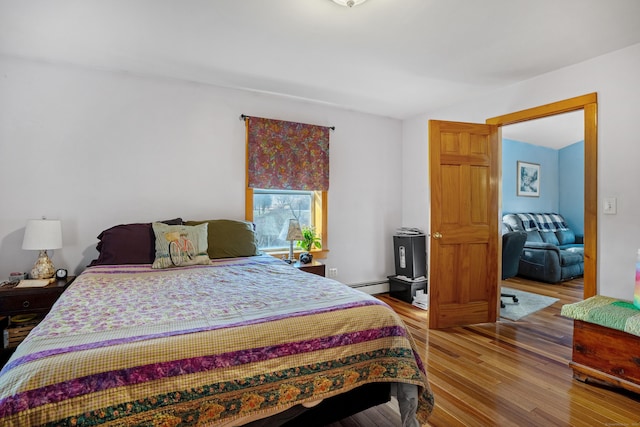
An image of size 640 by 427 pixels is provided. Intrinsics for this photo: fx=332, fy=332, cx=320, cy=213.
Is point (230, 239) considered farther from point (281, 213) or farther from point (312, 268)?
point (281, 213)

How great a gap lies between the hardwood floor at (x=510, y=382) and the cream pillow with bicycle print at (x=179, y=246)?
169 centimetres

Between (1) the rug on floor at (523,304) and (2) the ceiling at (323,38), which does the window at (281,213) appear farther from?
(1) the rug on floor at (523,304)

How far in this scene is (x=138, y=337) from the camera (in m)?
1.27

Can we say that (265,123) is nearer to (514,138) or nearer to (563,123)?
(514,138)

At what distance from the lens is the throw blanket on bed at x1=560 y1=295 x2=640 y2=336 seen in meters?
2.10

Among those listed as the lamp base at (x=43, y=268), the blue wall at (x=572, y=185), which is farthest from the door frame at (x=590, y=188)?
the blue wall at (x=572, y=185)

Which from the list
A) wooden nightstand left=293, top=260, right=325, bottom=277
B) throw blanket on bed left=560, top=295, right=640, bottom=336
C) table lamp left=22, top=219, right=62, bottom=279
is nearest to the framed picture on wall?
throw blanket on bed left=560, top=295, right=640, bottom=336

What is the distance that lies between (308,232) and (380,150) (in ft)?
5.33

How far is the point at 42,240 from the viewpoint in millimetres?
2586

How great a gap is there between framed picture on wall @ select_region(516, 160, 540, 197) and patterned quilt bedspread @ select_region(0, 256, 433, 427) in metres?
5.89

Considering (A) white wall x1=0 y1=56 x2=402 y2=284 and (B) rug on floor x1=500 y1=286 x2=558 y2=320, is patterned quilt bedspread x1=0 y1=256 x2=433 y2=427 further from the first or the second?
(B) rug on floor x1=500 y1=286 x2=558 y2=320

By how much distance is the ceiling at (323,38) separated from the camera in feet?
7.03

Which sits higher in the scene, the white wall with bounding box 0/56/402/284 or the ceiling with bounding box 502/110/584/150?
the ceiling with bounding box 502/110/584/150

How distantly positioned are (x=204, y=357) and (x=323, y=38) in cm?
231
